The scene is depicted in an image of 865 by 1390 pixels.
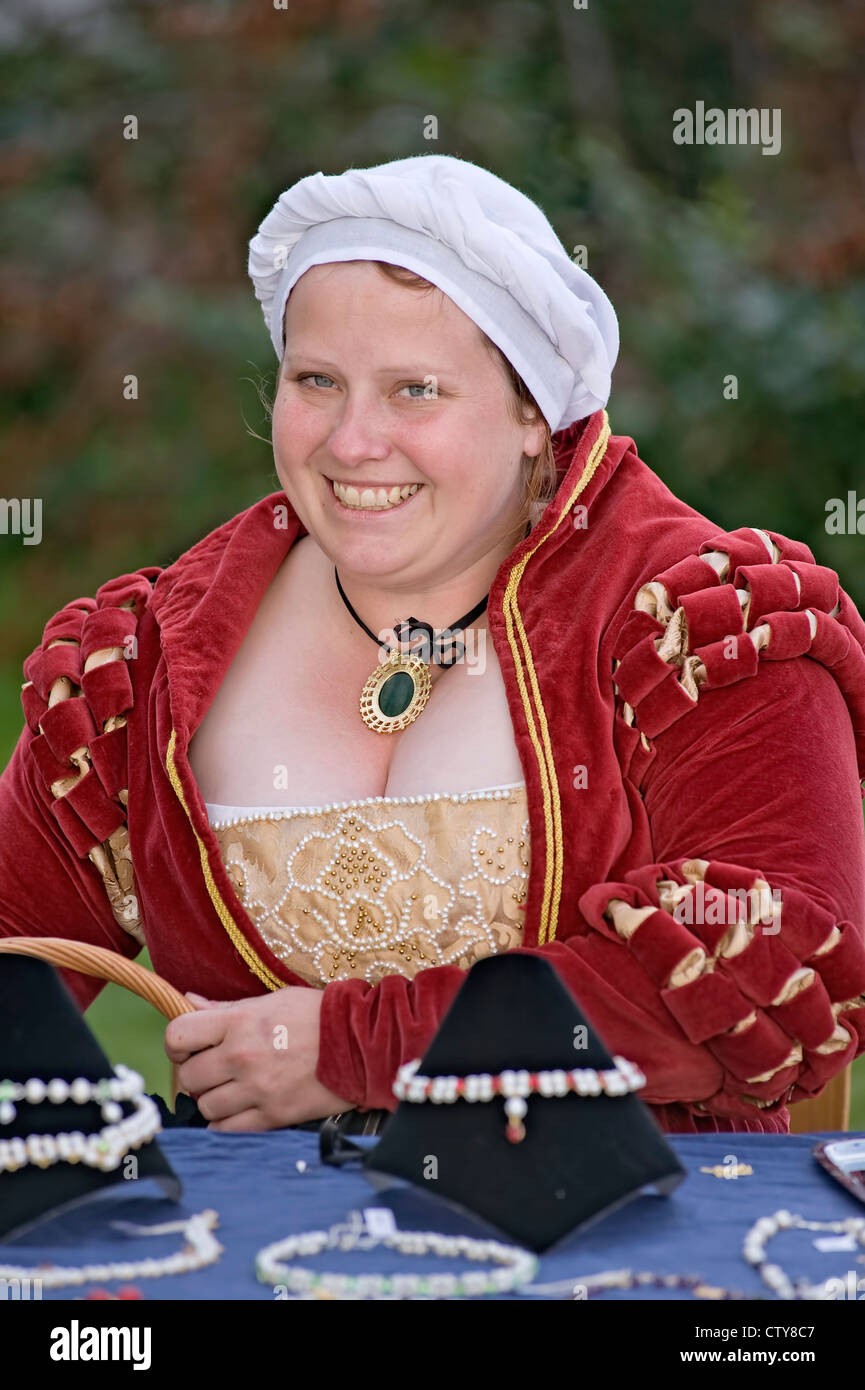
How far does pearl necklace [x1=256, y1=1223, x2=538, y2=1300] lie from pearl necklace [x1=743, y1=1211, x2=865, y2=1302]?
6.7 inches

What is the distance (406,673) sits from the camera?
1.99 metres

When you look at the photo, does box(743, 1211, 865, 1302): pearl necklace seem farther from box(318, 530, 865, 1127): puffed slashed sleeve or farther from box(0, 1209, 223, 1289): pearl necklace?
box(0, 1209, 223, 1289): pearl necklace

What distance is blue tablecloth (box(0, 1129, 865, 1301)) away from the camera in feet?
4.06

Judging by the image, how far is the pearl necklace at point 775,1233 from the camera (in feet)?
3.95

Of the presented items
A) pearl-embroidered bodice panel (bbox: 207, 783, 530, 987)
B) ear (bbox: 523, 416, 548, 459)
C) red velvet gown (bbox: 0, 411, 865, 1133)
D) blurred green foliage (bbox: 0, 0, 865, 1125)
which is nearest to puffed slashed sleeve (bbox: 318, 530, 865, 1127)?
red velvet gown (bbox: 0, 411, 865, 1133)

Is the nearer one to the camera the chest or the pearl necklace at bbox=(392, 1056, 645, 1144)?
the pearl necklace at bbox=(392, 1056, 645, 1144)

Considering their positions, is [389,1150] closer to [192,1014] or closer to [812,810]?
[192,1014]

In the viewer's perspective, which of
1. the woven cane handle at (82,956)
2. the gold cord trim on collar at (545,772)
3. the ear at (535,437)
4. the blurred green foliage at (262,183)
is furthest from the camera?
the blurred green foliage at (262,183)

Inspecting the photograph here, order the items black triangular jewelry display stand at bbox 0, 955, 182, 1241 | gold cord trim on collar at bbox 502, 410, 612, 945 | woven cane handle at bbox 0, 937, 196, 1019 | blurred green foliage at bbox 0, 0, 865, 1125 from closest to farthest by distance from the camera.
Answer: black triangular jewelry display stand at bbox 0, 955, 182, 1241 < woven cane handle at bbox 0, 937, 196, 1019 < gold cord trim on collar at bbox 502, 410, 612, 945 < blurred green foliage at bbox 0, 0, 865, 1125

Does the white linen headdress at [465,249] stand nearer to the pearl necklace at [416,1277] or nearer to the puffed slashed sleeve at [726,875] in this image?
the puffed slashed sleeve at [726,875]

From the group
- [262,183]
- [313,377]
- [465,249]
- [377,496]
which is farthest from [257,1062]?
[262,183]

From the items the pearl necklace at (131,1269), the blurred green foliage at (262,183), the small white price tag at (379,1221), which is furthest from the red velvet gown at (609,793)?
the blurred green foliage at (262,183)

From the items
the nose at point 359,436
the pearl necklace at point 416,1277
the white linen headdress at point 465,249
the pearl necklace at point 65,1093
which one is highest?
the white linen headdress at point 465,249

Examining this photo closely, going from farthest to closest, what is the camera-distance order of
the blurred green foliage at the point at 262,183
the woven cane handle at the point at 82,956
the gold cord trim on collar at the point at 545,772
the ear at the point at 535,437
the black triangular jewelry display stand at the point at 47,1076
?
the blurred green foliage at the point at 262,183, the ear at the point at 535,437, the gold cord trim on collar at the point at 545,772, the woven cane handle at the point at 82,956, the black triangular jewelry display stand at the point at 47,1076
